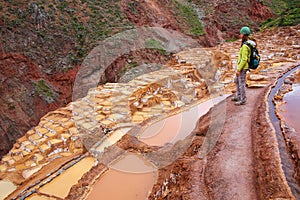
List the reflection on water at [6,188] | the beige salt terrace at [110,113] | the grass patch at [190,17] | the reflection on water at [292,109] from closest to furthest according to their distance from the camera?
the reflection on water at [292,109], the reflection on water at [6,188], the beige salt terrace at [110,113], the grass patch at [190,17]

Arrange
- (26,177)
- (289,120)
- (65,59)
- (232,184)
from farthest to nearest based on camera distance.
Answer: (65,59) → (26,177) → (289,120) → (232,184)

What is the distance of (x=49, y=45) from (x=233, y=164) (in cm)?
1361

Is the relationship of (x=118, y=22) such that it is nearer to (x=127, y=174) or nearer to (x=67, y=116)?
(x=67, y=116)

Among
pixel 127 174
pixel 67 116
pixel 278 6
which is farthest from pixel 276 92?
pixel 278 6

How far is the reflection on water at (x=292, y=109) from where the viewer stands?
2.57 meters

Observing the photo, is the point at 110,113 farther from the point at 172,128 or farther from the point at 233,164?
the point at 233,164

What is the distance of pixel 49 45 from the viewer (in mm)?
14070

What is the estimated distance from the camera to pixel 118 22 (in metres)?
15.3

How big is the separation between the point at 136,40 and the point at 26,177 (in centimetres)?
1223

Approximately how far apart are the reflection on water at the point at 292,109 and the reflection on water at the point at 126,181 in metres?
1.33

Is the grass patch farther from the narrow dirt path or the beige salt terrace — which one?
the narrow dirt path

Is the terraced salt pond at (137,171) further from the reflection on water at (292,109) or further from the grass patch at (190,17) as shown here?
the grass patch at (190,17)

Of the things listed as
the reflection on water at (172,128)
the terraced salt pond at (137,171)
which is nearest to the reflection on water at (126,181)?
the terraced salt pond at (137,171)

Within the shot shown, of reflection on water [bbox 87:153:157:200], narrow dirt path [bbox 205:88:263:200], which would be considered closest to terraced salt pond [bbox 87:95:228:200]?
reflection on water [bbox 87:153:157:200]
